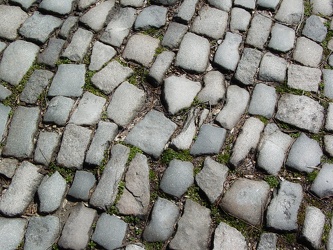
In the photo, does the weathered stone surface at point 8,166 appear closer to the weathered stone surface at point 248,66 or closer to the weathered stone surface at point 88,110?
the weathered stone surface at point 88,110

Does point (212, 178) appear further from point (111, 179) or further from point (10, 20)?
point (10, 20)

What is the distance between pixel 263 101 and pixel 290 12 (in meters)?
0.87

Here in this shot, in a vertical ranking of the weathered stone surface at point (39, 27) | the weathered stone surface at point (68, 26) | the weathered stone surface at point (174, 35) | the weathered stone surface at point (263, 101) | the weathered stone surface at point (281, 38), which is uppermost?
the weathered stone surface at point (281, 38)

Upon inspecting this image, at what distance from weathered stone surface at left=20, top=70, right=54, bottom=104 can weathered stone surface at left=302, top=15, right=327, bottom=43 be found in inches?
72.0

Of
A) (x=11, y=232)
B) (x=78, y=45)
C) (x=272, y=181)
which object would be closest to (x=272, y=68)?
(x=272, y=181)

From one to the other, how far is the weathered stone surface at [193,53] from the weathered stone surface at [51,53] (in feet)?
2.64

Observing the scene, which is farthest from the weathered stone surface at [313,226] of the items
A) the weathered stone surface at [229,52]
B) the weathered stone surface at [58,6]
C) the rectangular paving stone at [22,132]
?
the weathered stone surface at [58,6]

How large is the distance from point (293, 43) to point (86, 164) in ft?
5.55

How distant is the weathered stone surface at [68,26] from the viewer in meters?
3.28

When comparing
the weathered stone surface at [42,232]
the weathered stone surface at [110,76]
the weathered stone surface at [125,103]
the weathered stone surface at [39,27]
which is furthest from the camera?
the weathered stone surface at [39,27]

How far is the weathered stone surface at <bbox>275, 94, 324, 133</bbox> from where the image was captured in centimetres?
296

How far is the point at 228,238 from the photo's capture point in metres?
2.52

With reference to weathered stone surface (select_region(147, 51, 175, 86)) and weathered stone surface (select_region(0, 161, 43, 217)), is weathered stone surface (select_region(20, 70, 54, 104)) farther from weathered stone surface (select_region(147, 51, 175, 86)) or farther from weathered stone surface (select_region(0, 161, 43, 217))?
weathered stone surface (select_region(147, 51, 175, 86))

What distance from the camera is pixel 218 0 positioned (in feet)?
11.5
